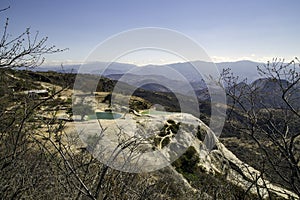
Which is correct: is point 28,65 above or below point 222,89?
above

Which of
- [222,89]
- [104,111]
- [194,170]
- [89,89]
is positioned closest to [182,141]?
[194,170]

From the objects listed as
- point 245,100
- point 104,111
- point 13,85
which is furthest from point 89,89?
point 245,100

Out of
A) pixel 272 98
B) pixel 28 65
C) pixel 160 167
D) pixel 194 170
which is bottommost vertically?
pixel 194 170

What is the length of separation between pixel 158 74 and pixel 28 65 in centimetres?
463

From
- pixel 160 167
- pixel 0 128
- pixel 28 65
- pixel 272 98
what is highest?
pixel 28 65

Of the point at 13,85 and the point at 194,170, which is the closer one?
the point at 13,85

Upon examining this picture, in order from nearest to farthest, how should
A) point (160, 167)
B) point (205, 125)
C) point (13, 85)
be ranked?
point (13, 85), point (160, 167), point (205, 125)

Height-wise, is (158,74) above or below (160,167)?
above

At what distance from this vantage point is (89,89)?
799 inches

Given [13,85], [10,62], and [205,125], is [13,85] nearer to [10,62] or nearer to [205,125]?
[10,62]

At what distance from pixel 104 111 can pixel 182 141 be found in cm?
686

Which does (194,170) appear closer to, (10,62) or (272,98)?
(272,98)

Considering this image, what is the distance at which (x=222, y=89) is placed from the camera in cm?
405

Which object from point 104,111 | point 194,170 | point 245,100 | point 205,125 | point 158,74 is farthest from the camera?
point 104,111
